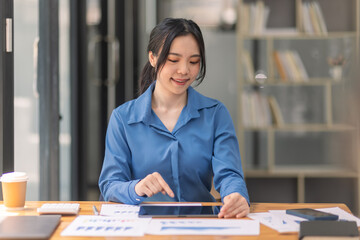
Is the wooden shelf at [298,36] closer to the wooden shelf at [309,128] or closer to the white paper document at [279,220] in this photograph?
the wooden shelf at [309,128]

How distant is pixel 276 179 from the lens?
4387 millimetres

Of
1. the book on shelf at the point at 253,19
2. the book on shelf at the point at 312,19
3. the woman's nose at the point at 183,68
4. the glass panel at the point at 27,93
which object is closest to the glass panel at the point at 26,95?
the glass panel at the point at 27,93

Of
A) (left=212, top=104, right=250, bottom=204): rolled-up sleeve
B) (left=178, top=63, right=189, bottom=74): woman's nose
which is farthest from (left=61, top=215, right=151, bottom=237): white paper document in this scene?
(left=178, top=63, right=189, bottom=74): woman's nose

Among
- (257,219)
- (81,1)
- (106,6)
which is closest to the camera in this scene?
(257,219)

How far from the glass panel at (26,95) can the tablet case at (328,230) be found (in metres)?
1.50

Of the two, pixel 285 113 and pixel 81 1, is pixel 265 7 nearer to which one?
pixel 285 113

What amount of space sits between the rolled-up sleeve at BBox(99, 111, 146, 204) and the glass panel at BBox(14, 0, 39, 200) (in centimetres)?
68

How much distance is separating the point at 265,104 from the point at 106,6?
1.44 m

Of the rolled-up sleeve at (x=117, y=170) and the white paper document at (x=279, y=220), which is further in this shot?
the rolled-up sleeve at (x=117, y=170)

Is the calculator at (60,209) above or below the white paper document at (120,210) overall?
above

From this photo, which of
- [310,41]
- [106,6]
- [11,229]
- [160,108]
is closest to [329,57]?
[310,41]

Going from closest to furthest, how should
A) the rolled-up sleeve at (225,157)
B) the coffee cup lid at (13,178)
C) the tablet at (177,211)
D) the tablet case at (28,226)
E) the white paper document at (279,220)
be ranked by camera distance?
the tablet case at (28,226)
the white paper document at (279,220)
the tablet at (177,211)
the coffee cup lid at (13,178)
the rolled-up sleeve at (225,157)

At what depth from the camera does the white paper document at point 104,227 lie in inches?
52.0

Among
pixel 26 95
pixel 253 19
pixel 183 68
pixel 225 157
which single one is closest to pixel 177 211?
pixel 225 157
